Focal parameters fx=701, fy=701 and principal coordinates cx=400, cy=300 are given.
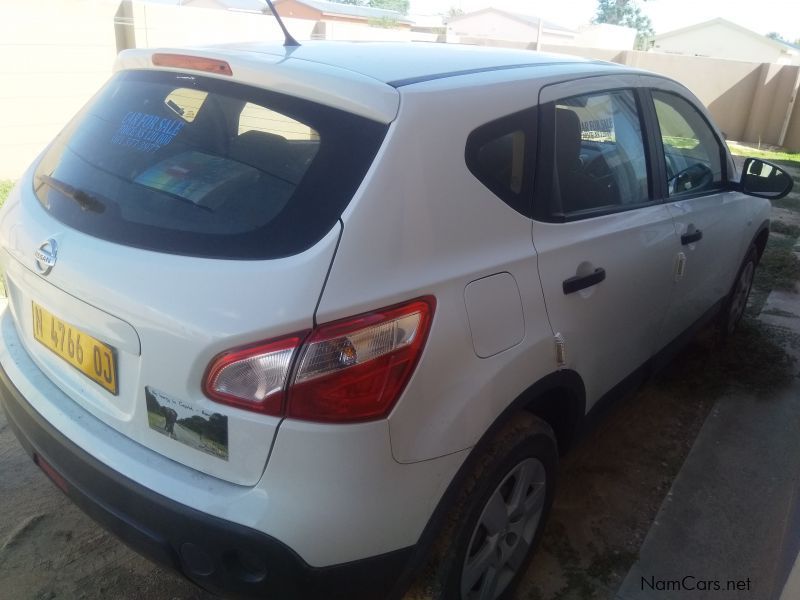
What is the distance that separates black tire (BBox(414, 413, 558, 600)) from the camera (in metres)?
1.94

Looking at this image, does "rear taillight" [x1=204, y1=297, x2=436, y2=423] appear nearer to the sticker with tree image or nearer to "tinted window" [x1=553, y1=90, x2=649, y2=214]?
the sticker with tree image

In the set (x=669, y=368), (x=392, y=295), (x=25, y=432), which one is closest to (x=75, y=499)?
(x=25, y=432)

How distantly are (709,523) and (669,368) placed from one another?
159 cm

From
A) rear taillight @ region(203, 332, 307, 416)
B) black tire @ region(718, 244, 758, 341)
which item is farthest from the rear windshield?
black tire @ region(718, 244, 758, 341)

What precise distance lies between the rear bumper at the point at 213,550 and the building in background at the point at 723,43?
63445mm

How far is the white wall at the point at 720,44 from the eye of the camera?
58.5 metres

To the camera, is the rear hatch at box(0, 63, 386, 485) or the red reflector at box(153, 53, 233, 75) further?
the red reflector at box(153, 53, 233, 75)

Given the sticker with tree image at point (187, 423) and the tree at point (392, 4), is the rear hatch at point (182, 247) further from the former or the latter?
the tree at point (392, 4)

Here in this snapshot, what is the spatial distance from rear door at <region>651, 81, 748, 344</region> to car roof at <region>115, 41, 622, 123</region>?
0.80 meters

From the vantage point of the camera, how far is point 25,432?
212 centimetres

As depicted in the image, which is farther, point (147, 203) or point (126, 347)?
point (147, 203)

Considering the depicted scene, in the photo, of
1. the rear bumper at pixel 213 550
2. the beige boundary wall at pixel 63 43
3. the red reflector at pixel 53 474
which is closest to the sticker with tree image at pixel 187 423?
the rear bumper at pixel 213 550

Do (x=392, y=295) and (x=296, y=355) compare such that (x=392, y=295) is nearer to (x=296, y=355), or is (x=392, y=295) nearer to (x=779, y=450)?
(x=296, y=355)

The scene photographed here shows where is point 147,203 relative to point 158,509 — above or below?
above
